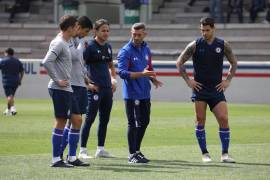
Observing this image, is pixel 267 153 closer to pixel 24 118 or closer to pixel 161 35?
pixel 24 118

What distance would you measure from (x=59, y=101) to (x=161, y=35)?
84.6ft

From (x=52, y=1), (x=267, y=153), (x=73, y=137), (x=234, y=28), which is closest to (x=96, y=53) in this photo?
(x=73, y=137)

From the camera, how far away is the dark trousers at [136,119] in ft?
47.2

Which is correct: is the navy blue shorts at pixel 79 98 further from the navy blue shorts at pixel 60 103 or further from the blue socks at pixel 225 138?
the blue socks at pixel 225 138

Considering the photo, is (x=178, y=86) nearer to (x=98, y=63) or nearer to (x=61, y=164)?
(x=98, y=63)

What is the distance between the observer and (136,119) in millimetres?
Result: 14438

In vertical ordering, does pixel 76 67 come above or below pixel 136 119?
→ above

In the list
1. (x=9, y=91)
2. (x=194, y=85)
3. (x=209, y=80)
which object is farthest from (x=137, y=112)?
(x=9, y=91)

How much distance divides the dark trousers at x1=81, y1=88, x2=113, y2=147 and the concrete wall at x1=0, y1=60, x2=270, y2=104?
16469mm

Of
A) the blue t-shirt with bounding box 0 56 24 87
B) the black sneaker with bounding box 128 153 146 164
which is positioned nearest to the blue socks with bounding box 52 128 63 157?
the black sneaker with bounding box 128 153 146 164

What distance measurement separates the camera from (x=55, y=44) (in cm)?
A: 1330

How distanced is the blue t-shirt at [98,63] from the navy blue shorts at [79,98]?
3.50 ft

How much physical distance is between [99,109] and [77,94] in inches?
55.1

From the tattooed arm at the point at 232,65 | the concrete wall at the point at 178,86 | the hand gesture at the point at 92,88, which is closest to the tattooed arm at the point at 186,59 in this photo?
the tattooed arm at the point at 232,65
